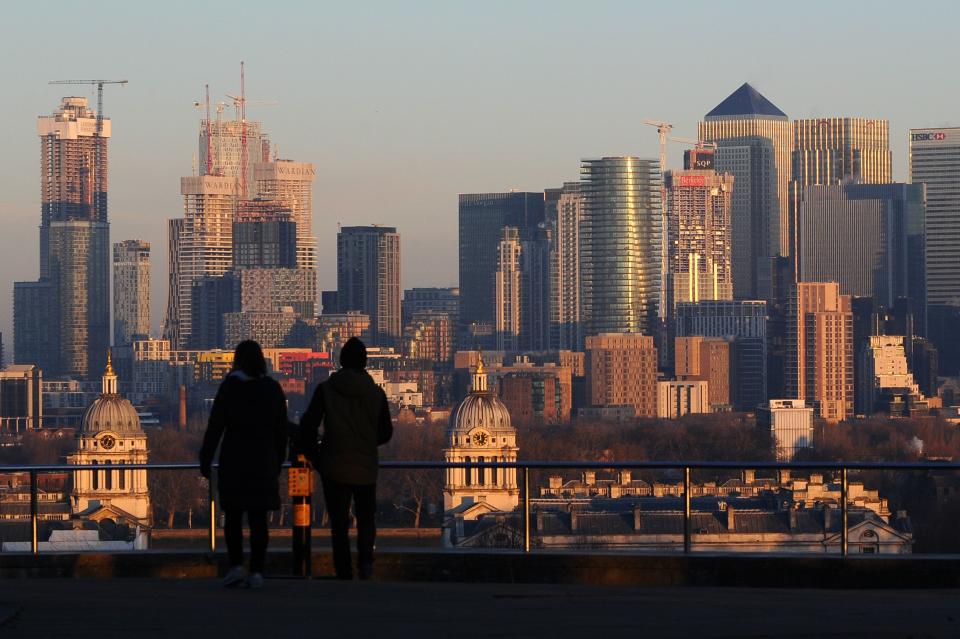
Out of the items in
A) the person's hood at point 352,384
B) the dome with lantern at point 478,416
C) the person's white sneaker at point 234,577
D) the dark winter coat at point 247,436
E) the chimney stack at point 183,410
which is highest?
the person's hood at point 352,384

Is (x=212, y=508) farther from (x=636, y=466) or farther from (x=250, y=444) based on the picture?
(x=636, y=466)

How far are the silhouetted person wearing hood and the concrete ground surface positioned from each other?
0.52 m

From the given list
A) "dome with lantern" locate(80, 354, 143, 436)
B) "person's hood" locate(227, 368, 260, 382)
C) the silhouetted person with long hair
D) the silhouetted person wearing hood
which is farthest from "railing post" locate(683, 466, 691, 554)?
"dome with lantern" locate(80, 354, 143, 436)

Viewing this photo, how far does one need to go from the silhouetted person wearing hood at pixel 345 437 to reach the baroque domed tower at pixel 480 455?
1447 mm

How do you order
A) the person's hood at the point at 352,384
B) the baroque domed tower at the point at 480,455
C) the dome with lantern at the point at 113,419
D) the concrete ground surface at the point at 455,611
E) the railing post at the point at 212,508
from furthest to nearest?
the dome with lantern at the point at 113,419 → the baroque domed tower at the point at 480,455 → the railing post at the point at 212,508 → the person's hood at the point at 352,384 → the concrete ground surface at the point at 455,611

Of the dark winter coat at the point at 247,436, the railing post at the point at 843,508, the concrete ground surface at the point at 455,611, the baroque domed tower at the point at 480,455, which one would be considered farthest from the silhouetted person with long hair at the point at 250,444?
the railing post at the point at 843,508

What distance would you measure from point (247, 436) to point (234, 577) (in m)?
0.87

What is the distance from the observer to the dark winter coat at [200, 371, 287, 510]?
14.8 meters

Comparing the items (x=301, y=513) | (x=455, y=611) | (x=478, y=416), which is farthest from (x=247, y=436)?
(x=478, y=416)

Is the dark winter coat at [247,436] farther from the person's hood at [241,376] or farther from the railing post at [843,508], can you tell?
the railing post at [843,508]

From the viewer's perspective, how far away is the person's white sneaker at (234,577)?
48.6 feet

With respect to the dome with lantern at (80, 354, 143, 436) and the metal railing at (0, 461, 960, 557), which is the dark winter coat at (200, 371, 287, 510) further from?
the dome with lantern at (80, 354, 143, 436)

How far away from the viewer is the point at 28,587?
15164 millimetres

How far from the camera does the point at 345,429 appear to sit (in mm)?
15250
